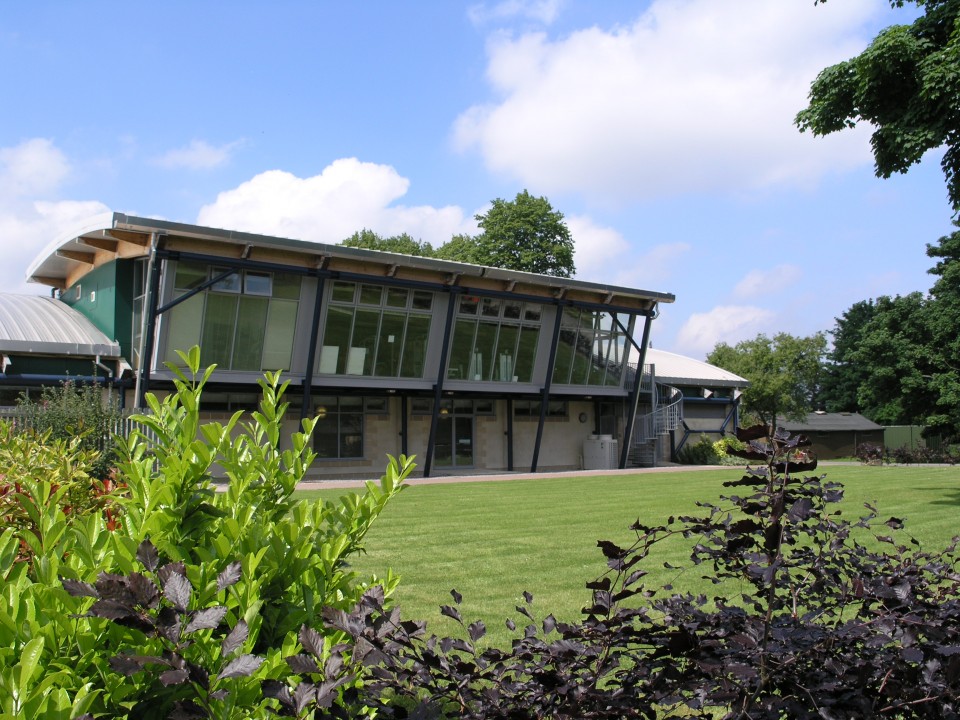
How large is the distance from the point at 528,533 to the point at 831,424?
170 feet

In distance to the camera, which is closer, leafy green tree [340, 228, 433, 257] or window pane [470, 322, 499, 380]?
window pane [470, 322, 499, 380]

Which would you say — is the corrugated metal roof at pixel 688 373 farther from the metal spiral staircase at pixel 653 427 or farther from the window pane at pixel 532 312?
the window pane at pixel 532 312

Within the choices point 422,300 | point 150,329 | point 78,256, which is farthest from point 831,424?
point 78,256

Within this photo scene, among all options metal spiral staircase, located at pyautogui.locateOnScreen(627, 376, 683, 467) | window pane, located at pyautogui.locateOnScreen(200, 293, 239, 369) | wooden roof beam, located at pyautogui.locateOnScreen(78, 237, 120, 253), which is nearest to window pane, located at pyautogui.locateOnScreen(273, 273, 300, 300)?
window pane, located at pyautogui.locateOnScreen(200, 293, 239, 369)

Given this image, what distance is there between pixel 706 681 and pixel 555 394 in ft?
92.7

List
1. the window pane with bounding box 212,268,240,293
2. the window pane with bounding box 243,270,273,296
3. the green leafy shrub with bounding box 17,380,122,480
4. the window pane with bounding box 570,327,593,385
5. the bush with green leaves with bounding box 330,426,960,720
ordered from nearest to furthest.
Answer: the bush with green leaves with bounding box 330,426,960,720 < the green leafy shrub with bounding box 17,380,122,480 < the window pane with bounding box 212,268,240,293 < the window pane with bounding box 243,270,273,296 < the window pane with bounding box 570,327,593,385

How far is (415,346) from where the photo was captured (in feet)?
87.8

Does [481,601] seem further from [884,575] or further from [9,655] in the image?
[9,655]

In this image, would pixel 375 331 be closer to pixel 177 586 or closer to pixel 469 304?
pixel 469 304

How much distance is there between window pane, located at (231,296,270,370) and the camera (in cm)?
2319

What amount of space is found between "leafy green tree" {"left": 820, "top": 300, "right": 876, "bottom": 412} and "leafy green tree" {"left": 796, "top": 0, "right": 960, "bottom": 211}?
60.4 m

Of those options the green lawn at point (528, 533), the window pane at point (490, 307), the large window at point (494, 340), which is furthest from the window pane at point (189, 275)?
the window pane at point (490, 307)

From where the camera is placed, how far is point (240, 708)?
186cm

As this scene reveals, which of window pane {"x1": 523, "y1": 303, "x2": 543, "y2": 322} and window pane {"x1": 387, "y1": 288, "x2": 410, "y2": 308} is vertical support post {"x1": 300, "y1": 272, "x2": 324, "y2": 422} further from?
window pane {"x1": 523, "y1": 303, "x2": 543, "y2": 322}
